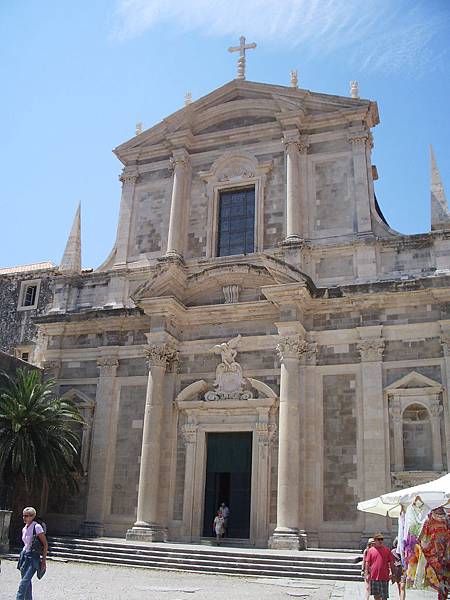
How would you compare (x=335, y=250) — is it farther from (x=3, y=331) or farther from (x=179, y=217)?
(x=3, y=331)

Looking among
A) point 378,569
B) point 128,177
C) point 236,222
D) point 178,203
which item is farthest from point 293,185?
point 378,569

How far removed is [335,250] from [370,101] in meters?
4.92

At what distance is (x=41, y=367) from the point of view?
73.7ft

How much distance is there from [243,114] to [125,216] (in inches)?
207

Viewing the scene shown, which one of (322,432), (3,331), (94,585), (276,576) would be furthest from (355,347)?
(3,331)

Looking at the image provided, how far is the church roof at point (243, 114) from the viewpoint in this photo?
21359 millimetres

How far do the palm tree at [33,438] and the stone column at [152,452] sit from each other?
2.05m

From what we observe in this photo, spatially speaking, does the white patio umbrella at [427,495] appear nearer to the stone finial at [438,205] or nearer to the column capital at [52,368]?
the stone finial at [438,205]

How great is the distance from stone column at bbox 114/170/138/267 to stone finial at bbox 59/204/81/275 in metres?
1.45

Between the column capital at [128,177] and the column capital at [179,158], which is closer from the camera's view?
the column capital at [179,158]

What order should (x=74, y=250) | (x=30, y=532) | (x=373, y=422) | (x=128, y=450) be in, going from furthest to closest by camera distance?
(x=74, y=250)
(x=128, y=450)
(x=373, y=422)
(x=30, y=532)

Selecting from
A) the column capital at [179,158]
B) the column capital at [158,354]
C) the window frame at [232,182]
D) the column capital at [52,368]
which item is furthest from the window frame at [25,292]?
the column capital at [158,354]

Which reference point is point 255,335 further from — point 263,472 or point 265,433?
point 263,472

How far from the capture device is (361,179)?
20.4 m
